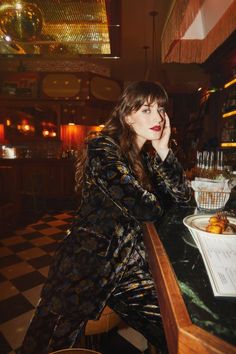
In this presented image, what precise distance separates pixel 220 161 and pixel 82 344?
1272 millimetres

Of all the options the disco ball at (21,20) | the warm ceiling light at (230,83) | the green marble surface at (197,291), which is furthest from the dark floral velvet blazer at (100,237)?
the warm ceiling light at (230,83)

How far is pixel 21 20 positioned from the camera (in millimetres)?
2168

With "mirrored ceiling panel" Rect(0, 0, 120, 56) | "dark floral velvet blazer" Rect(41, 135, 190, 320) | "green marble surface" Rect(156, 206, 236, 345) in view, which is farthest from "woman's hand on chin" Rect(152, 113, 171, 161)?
"mirrored ceiling panel" Rect(0, 0, 120, 56)

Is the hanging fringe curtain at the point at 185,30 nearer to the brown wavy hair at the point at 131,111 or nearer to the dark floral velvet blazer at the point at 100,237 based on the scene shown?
the brown wavy hair at the point at 131,111

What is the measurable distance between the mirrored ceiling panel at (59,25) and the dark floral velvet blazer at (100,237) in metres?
1.56

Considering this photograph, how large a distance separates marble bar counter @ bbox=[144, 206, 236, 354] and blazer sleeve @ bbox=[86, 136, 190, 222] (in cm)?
25

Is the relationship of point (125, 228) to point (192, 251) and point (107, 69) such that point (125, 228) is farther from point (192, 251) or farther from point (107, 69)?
point (107, 69)

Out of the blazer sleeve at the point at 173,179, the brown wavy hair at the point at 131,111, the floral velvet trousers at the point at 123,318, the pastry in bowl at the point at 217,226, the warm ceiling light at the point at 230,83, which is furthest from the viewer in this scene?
the warm ceiling light at the point at 230,83

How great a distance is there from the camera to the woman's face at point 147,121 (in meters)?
1.40

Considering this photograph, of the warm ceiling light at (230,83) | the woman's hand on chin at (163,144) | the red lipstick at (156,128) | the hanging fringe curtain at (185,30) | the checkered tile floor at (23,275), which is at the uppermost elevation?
the warm ceiling light at (230,83)

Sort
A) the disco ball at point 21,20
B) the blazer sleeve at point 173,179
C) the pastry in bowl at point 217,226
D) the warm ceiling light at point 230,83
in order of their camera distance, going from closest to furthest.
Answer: the pastry in bowl at point 217,226
the blazer sleeve at point 173,179
the disco ball at point 21,20
the warm ceiling light at point 230,83

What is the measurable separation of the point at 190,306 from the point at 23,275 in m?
2.63

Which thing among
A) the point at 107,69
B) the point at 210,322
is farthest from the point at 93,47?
the point at 107,69

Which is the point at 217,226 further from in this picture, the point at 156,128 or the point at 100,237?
the point at 156,128
